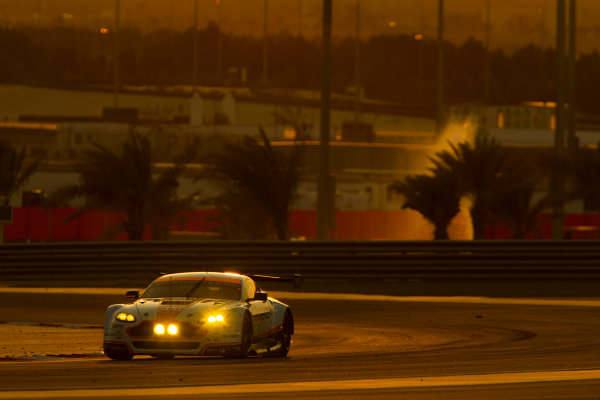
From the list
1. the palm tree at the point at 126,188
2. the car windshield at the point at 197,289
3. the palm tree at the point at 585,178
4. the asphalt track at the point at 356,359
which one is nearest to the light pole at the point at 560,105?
the palm tree at the point at 585,178

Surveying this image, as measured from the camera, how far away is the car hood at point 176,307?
14352 mm

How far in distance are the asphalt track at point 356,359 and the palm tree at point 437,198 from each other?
11.5 meters

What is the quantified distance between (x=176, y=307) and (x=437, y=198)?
2199 centimetres

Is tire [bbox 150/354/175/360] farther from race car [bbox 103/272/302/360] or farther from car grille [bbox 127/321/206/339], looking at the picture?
car grille [bbox 127/321/206/339]

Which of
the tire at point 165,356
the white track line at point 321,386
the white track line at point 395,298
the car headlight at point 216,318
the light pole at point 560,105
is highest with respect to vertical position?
the light pole at point 560,105

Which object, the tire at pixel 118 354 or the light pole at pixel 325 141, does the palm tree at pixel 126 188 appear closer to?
the light pole at pixel 325 141

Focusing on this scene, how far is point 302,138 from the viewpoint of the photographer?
35312 millimetres

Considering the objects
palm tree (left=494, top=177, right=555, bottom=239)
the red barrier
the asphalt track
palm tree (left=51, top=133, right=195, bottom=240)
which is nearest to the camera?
the asphalt track

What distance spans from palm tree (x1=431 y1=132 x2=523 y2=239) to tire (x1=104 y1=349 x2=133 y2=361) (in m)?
22.6

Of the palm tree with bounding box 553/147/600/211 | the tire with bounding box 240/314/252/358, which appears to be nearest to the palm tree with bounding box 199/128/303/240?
the palm tree with bounding box 553/147/600/211

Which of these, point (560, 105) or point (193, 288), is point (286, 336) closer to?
point (193, 288)

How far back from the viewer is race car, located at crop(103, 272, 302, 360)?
14.3 metres

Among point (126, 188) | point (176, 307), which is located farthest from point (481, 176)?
point (176, 307)

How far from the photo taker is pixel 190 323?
14.3 meters
